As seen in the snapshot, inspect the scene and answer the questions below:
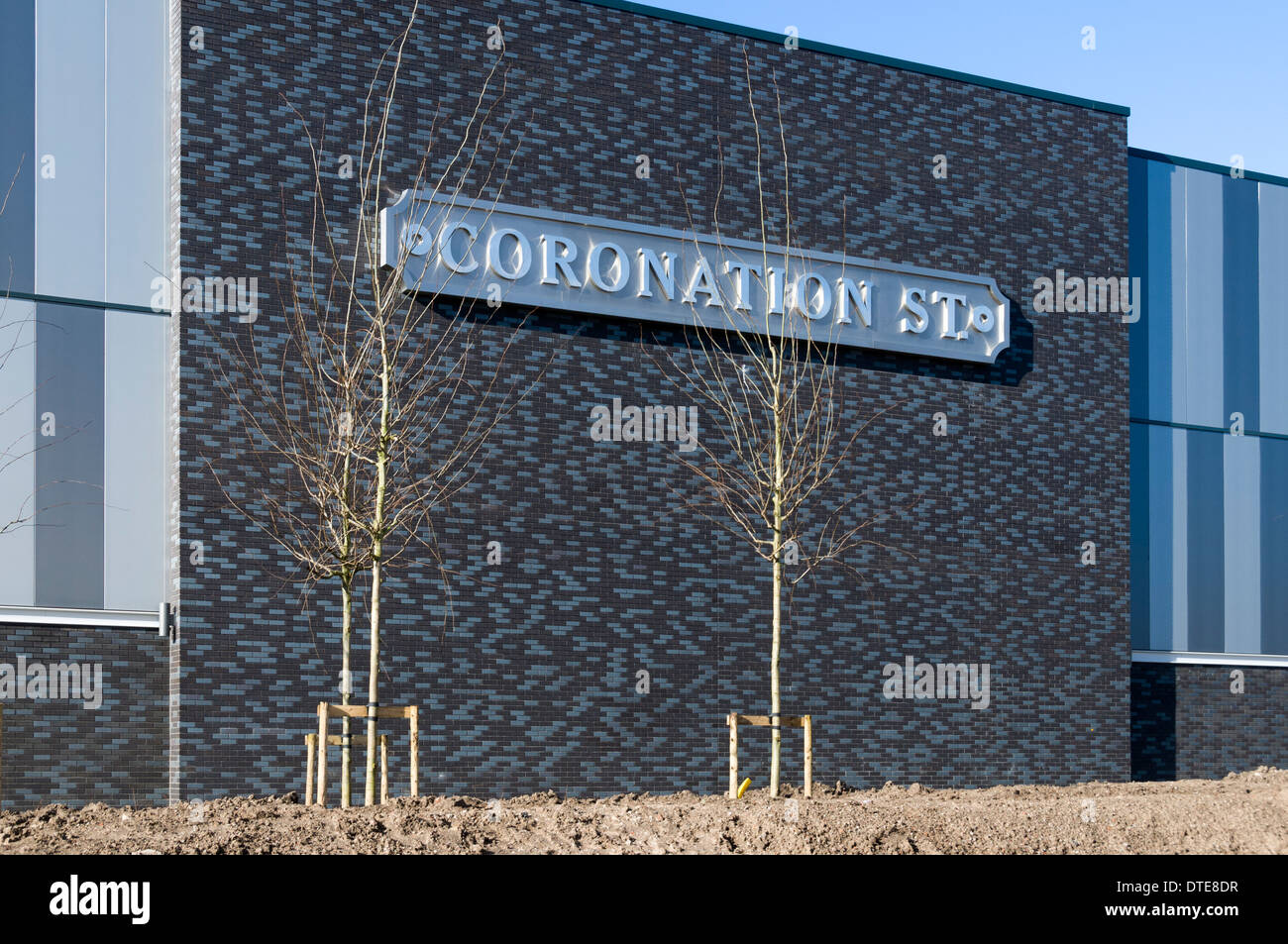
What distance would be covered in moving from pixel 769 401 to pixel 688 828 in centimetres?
754

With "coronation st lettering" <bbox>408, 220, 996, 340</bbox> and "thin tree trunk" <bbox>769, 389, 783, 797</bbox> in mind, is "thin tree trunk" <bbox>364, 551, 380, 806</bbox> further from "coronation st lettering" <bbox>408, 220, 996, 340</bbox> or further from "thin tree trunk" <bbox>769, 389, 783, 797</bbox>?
"coronation st lettering" <bbox>408, 220, 996, 340</bbox>

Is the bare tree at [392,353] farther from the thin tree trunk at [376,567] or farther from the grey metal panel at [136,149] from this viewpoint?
the thin tree trunk at [376,567]

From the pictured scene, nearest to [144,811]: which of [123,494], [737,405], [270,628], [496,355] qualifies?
[270,628]

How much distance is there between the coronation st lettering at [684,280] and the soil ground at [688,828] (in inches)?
235

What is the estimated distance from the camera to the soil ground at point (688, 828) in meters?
9.14

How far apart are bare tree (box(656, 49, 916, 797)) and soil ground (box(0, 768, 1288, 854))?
5251mm

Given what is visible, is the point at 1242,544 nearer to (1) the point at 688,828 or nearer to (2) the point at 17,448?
(1) the point at 688,828

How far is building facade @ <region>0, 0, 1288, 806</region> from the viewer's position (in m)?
14.5

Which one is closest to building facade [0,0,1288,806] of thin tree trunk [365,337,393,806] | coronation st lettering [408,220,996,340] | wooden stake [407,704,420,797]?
coronation st lettering [408,220,996,340]

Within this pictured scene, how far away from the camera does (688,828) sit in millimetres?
10289

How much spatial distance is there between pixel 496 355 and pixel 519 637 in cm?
331

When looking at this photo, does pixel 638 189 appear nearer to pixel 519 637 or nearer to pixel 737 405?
pixel 737 405

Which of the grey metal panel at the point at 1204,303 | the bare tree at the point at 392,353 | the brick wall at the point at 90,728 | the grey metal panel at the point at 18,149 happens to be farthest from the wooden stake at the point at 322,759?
the grey metal panel at the point at 1204,303

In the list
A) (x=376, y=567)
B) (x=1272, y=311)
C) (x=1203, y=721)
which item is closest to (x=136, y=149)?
(x=376, y=567)
